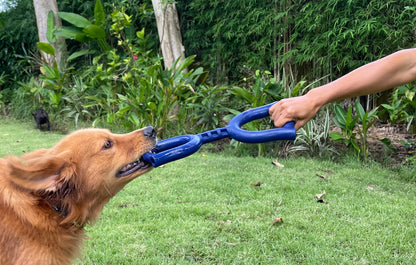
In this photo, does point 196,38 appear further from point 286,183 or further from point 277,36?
point 286,183

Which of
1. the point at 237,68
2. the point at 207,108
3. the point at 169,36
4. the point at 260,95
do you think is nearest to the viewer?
the point at 260,95

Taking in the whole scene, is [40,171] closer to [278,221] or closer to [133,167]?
[133,167]

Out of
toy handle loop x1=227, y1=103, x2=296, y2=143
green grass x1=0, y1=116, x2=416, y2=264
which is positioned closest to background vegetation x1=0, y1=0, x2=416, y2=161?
green grass x1=0, y1=116, x2=416, y2=264

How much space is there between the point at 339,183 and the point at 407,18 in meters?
3.28

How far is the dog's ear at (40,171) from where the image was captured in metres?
1.82

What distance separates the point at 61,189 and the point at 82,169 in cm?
18

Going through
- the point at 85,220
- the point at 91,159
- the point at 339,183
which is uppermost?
the point at 91,159

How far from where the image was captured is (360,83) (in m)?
2.27

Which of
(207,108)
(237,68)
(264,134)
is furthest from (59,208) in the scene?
(237,68)

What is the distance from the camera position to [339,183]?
442 cm

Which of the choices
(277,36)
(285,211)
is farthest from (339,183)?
(277,36)

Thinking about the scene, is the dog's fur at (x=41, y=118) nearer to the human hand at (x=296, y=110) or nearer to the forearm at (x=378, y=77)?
the human hand at (x=296, y=110)

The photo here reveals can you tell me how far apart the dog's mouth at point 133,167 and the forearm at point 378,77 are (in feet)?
4.17

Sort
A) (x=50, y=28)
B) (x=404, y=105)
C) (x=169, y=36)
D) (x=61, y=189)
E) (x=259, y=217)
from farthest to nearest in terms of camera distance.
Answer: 1. (x=50, y=28)
2. (x=169, y=36)
3. (x=404, y=105)
4. (x=259, y=217)
5. (x=61, y=189)
